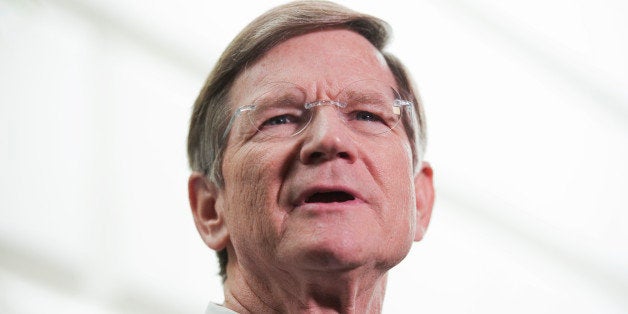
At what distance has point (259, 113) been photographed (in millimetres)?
1856

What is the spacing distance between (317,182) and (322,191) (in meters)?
0.02

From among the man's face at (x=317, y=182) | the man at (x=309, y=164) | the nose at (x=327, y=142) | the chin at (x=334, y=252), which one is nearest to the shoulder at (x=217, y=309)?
the man at (x=309, y=164)

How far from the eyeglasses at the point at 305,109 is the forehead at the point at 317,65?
0.07 ft

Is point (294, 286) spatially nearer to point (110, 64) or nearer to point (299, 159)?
point (299, 159)

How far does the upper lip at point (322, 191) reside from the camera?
5.52 feet

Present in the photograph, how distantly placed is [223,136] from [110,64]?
70 cm

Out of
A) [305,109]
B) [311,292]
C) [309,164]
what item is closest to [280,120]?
[305,109]

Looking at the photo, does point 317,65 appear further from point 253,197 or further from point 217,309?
point 217,309

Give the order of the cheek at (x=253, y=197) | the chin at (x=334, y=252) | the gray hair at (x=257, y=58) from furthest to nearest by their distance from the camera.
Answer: the gray hair at (x=257, y=58), the cheek at (x=253, y=197), the chin at (x=334, y=252)

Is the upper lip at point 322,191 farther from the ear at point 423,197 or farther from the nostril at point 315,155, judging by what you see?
the ear at point 423,197

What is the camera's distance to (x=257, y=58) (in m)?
1.94

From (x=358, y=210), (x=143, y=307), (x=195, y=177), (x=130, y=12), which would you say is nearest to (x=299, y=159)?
(x=358, y=210)

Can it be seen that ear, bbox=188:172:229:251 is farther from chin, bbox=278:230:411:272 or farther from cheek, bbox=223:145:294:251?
chin, bbox=278:230:411:272

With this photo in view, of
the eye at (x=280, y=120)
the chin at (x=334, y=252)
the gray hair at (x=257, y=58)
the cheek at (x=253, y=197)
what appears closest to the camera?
the chin at (x=334, y=252)
